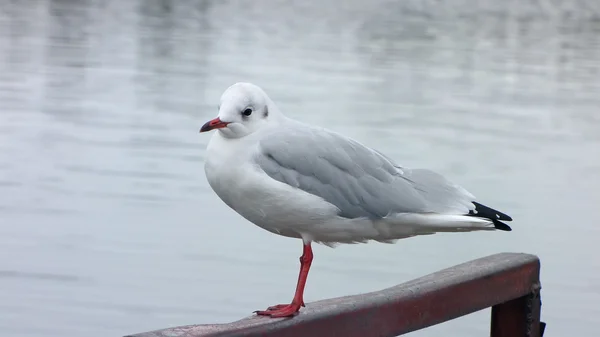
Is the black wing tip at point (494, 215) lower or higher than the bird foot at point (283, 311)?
higher

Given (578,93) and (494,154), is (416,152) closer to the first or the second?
(494,154)

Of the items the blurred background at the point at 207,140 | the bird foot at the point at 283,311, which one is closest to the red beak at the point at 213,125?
the bird foot at the point at 283,311

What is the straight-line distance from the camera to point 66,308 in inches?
255

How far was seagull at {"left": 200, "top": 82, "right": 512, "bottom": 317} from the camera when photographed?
3.04m

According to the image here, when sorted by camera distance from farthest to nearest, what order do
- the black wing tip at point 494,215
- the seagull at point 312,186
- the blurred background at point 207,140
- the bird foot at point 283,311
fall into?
1. the blurred background at point 207,140
2. the black wing tip at point 494,215
3. the seagull at point 312,186
4. the bird foot at point 283,311

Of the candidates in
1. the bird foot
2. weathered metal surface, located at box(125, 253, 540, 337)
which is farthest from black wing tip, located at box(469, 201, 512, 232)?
the bird foot

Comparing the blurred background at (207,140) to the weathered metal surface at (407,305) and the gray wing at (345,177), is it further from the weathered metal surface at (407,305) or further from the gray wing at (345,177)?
the gray wing at (345,177)

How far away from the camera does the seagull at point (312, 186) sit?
304cm

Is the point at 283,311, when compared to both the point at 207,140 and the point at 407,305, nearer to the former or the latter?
the point at 407,305

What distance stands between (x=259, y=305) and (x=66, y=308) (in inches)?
38.5

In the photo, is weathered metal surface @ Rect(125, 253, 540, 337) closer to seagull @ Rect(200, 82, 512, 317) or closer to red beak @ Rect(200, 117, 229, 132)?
seagull @ Rect(200, 82, 512, 317)

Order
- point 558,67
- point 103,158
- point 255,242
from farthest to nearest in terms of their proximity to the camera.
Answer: point 558,67 < point 103,158 < point 255,242

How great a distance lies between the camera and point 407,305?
122 inches

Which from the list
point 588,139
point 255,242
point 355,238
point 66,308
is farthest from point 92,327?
point 588,139
